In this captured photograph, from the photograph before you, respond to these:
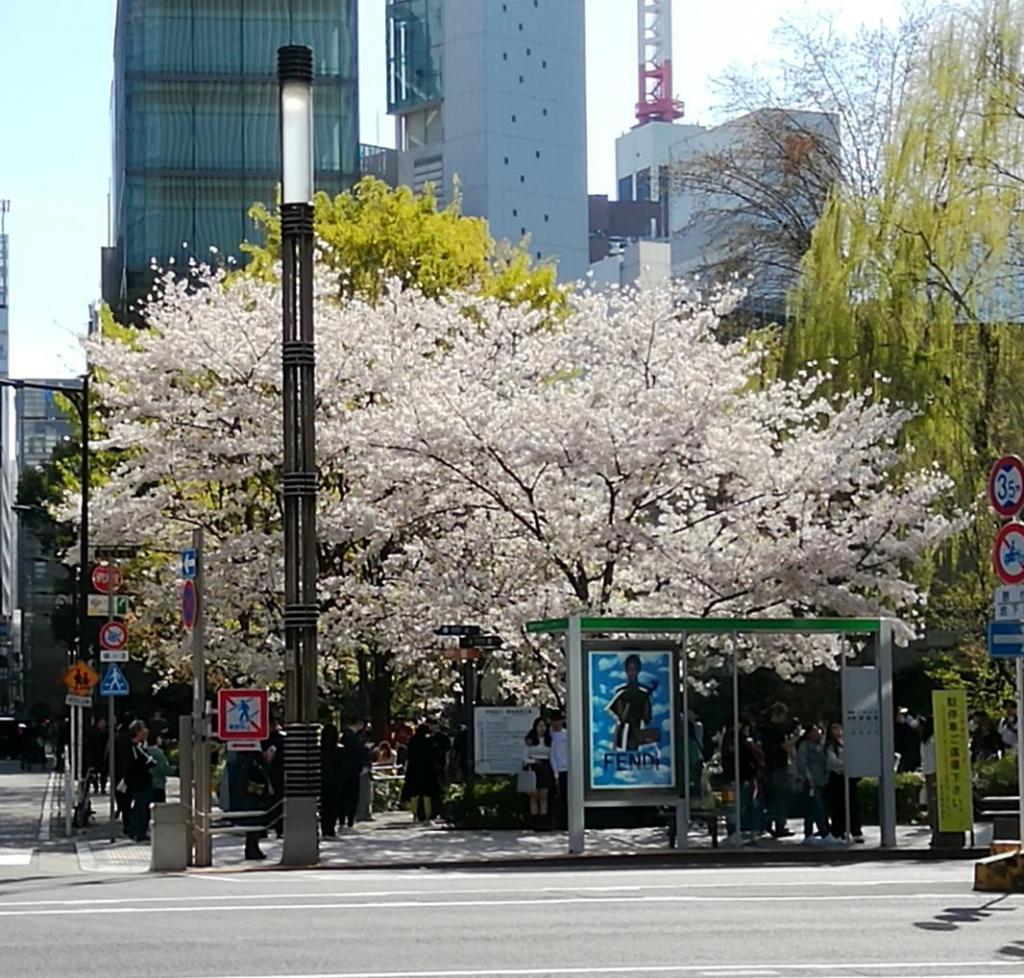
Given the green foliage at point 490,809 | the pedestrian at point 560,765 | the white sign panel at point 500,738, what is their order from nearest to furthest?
the pedestrian at point 560,765
the green foliage at point 490,809
the white sign panel at point 500,738

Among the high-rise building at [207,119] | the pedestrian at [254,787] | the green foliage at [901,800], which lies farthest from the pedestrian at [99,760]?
the high-rise building at [207,119]

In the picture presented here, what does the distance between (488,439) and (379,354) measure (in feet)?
23.7

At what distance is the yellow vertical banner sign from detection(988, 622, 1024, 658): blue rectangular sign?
618cm

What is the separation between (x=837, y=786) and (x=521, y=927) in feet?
39.8

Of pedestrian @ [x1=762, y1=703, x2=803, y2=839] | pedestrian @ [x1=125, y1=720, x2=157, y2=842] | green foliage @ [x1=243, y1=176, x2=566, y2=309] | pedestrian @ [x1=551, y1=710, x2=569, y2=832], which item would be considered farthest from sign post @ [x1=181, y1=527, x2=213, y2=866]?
green foliage @ [x1=243, y1=176, x2=566, y2=309]

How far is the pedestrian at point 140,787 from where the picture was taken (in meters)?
30.2

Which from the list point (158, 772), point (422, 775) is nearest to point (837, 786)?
point (422, 775)

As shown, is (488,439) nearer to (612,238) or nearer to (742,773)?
(742,773)

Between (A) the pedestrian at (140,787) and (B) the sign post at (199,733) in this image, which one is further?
(A) the pedestrian at (140,787)

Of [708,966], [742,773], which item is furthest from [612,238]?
[708,966]

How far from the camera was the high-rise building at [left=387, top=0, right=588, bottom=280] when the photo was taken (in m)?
149

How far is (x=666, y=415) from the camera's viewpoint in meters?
30.3

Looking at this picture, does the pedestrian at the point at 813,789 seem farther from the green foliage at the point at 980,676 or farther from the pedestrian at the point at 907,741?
the pedestrian at the point at 907,741

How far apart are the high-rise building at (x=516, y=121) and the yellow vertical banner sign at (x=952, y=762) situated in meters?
121
